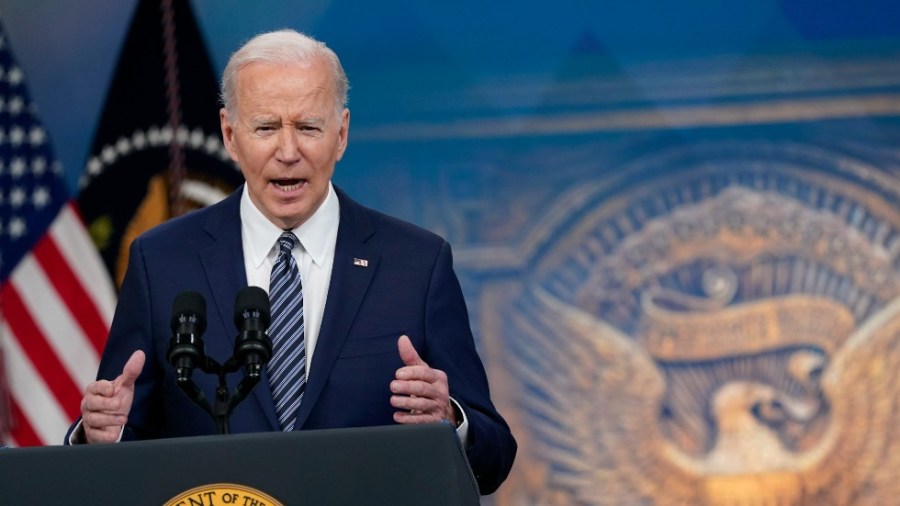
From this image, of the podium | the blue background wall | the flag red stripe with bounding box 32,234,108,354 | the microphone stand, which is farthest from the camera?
the flag red stripe with bounding box 32,234,108,354

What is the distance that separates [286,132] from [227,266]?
252 millimetres

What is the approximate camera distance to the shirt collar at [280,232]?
2.52 meters

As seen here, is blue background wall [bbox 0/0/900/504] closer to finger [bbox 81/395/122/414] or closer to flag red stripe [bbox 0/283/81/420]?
flag red stripe [bbox 0/283/81/420]

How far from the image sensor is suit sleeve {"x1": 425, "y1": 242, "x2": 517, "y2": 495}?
241cm

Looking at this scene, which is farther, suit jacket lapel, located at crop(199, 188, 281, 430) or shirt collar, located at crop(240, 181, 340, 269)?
shirt collar, located at crop(240, 181, 340, 269)

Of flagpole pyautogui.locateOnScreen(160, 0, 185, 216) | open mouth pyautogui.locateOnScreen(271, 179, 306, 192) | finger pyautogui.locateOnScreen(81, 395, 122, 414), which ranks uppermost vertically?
flagpole pyautogui.locateOnScreen(160, 0, 185, 216)

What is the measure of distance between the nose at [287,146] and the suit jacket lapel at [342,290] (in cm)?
18

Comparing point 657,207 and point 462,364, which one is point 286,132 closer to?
point 462,364

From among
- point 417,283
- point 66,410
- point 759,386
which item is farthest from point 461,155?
point 417,283

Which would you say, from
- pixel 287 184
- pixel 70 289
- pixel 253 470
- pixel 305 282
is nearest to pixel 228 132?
pixel 287 184

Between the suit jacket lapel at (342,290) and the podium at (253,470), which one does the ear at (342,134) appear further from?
the podium at (253,470)

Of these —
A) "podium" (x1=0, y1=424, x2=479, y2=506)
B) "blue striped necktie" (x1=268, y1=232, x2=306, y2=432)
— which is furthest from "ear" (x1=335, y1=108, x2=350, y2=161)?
"podium" (x1=0, y1=424, x2=479, y2=506)

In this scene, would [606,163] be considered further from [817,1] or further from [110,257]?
[110,257]

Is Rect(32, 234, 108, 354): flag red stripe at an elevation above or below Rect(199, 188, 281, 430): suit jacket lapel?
above
